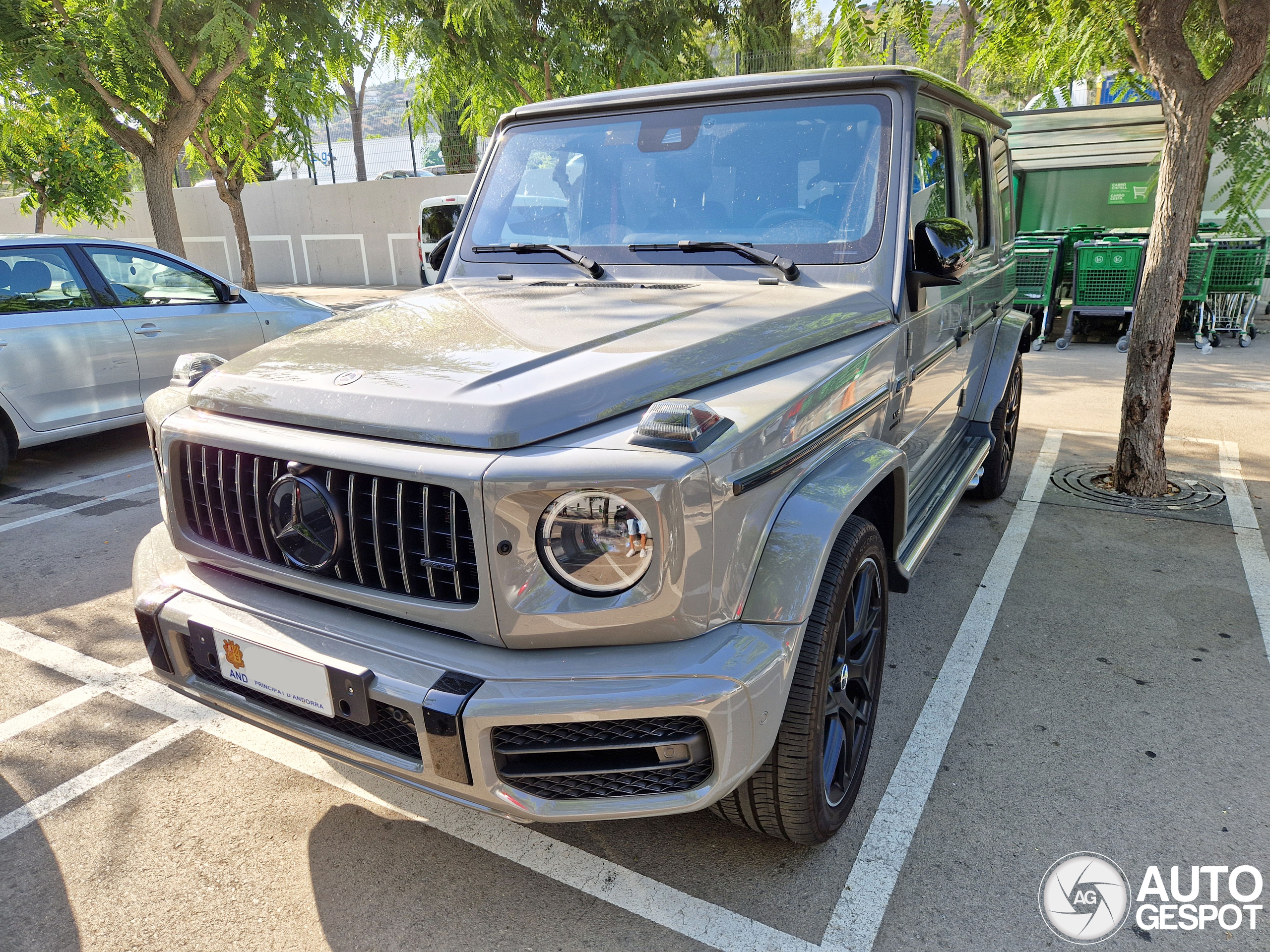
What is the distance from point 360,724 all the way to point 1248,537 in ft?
15.3

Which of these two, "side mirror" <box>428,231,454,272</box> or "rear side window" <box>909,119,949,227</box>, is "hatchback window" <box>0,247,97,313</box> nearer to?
"side mirror" <box>428,231,454,272</box>

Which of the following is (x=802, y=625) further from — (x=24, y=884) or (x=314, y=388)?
(x=24, y=884)

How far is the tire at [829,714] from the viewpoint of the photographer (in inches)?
83.0

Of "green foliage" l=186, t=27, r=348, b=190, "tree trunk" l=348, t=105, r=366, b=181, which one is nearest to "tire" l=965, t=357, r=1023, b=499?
"green foliage" l=186, t=27, r=348, b=190

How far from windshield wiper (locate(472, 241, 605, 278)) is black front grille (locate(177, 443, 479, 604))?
1.39 metres

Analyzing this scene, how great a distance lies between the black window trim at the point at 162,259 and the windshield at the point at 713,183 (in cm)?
425

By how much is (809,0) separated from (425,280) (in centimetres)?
520

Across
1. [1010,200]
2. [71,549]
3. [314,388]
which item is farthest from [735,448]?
[71,549]

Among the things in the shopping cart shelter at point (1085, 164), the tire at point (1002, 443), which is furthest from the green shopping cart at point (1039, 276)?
the tire at point (1002, 443)

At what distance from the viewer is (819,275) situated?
287cm

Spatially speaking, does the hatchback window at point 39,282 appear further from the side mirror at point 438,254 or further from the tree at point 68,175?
the tree at point 68,175

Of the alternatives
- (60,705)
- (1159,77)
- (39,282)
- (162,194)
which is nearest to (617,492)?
(60,705)

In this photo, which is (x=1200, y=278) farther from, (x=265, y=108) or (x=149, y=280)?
(x=265, y=108)

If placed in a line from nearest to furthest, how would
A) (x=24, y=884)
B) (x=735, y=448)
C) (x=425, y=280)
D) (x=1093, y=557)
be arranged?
(x=735, y=448)
(x=24, y=884)
(x=425, y=280)
(x=1093, y=557)
